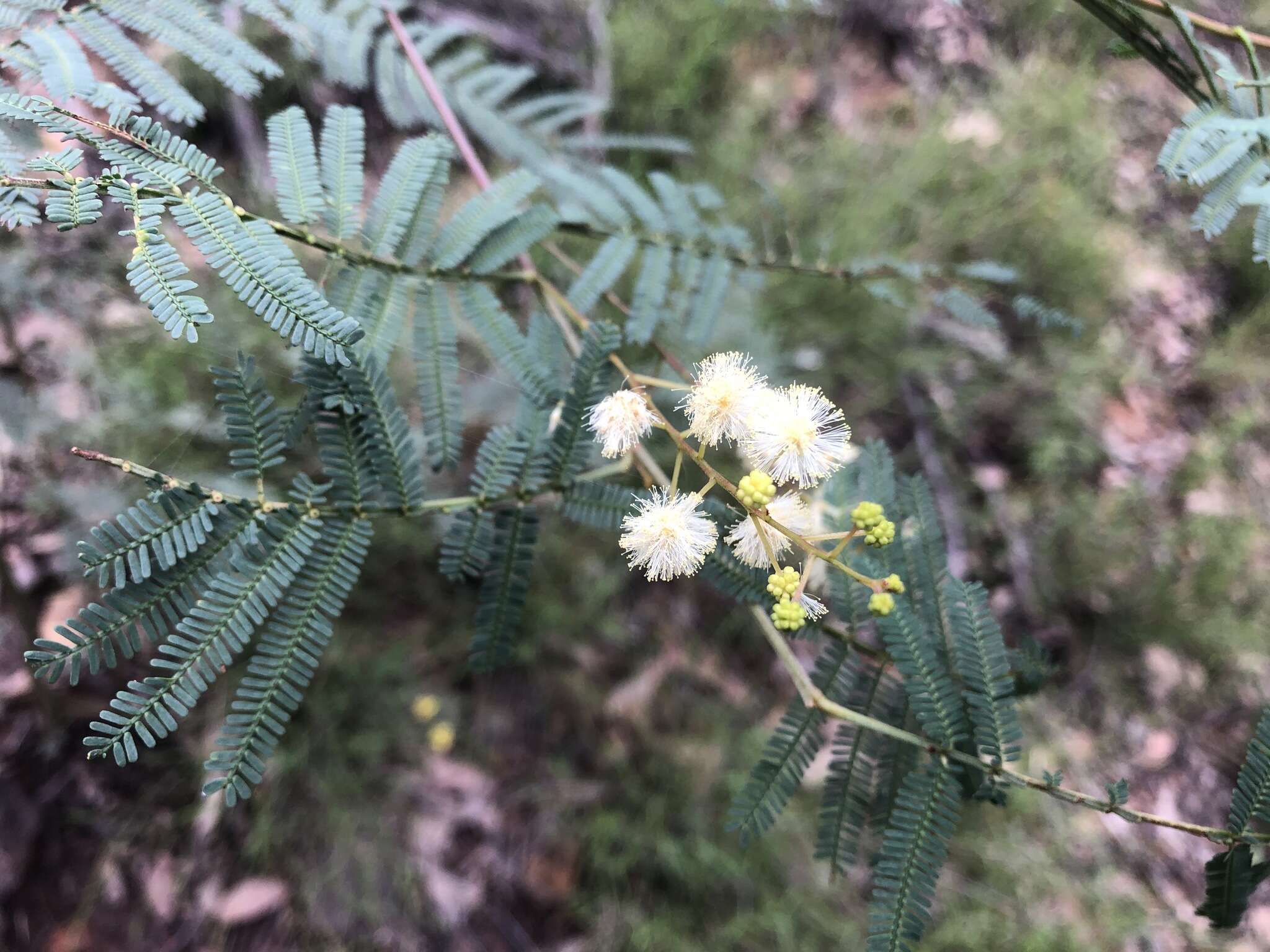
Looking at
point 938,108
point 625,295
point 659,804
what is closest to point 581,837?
point 659,804

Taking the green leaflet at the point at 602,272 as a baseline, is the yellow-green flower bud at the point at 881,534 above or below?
above

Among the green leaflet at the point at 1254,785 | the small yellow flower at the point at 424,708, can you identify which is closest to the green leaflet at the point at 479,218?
the green leaflet at the point at 1254,785

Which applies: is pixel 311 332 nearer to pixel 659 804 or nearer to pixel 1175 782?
pixel 659 804

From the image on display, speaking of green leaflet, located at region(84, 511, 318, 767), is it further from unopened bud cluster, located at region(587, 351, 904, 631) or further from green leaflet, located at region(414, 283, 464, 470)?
unopened bud cluster, located at region(587, 351, 904, 631)

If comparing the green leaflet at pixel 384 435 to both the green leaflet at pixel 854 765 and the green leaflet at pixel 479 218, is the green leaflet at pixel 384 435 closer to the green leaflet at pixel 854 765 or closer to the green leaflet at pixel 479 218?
the green leaflet at pixel 479 218

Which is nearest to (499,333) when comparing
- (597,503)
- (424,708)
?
(597,503)

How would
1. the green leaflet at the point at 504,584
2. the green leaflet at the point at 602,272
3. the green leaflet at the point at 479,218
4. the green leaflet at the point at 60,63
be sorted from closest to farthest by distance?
the green leaflet at the point at 60,63 < the green leaflet at the point at 504,584 < the green leaflet at the point at 479,218 < the green leaflet at the point at 602,272
